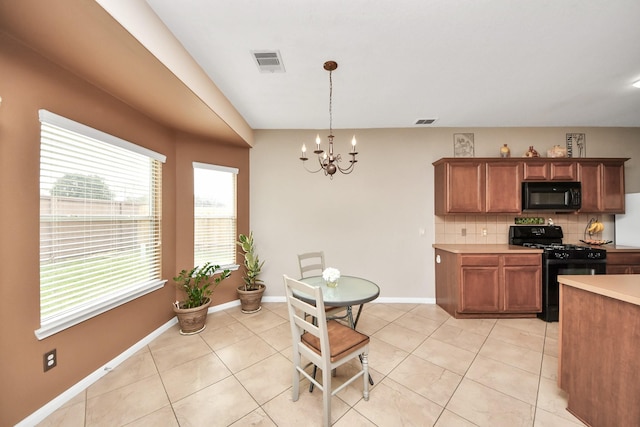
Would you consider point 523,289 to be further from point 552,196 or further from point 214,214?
point 214,214

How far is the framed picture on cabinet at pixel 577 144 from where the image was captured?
3.54 metres

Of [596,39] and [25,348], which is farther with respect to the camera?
[596,39]

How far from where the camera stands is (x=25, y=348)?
1505mm

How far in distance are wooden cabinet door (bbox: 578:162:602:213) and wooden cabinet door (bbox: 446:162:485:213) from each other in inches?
56.4

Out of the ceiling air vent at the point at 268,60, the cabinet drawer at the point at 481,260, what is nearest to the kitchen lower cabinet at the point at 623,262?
the cabinet drawer at the point at 481,260

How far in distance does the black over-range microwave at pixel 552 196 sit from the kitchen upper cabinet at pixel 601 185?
151 mm

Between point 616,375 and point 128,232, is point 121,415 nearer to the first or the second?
point 128,232

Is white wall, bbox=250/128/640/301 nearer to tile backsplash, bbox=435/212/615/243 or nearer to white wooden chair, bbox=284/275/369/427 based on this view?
tile backsplash, bbox=435/212/615/243

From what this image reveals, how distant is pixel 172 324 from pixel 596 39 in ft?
16.3

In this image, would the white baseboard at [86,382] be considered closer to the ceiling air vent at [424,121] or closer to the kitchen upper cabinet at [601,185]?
the ceiling air vent at [424,121]

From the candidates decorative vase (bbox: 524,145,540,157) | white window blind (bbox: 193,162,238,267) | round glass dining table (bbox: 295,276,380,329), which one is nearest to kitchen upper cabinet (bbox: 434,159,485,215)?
decorative vase (bbox: 524,145,540,157)

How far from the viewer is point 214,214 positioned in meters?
3.30

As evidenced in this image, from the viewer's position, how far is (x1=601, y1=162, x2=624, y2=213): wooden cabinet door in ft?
10.6

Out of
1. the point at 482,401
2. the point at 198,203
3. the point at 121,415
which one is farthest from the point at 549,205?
the point at 121,415
